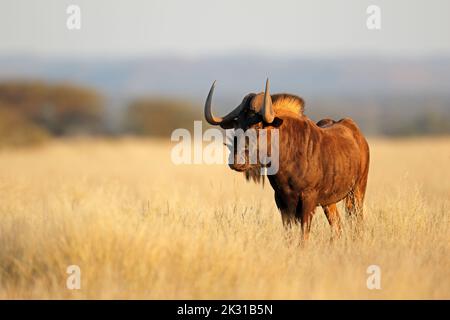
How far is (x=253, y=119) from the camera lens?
890cm

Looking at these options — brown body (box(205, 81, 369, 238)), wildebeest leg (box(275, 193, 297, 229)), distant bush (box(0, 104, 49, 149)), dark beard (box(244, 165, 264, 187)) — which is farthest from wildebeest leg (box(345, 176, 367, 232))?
distant bush (box(0, 104, 49, 149))

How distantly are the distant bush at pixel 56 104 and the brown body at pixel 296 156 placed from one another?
44.9 metres

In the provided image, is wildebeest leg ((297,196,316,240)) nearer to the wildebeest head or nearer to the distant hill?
the wildebeest head

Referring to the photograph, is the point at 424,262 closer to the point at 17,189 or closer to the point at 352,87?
the point at 17,189

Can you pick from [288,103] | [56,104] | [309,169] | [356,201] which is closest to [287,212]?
[309,169]

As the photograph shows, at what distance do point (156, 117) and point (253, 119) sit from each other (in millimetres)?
52477

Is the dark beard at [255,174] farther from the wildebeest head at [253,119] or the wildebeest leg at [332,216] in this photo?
the wildebeest leg at [332,216]

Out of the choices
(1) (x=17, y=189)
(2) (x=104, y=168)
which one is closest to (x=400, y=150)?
(2) (x=104, y=168)

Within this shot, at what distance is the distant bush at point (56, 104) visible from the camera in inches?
2147

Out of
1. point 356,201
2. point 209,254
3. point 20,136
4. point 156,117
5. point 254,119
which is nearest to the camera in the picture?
point 209,254

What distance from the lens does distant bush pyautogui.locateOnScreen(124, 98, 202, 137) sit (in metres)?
60.0

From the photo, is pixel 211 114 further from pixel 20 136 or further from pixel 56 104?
pixel 56 104

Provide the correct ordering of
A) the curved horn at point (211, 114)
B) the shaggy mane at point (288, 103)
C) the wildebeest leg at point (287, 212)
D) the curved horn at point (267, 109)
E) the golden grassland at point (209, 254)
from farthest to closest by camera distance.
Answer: the shaggy mane at point (288, 103) → the wildebeest leg at point (287, 212) → the curved horn at point (211, 114) → the curved horn at point (267, 109) → the golden grassland at point (209, 254)

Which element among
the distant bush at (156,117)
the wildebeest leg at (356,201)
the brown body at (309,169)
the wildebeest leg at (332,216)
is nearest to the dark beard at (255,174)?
the brown body at (309,169)
